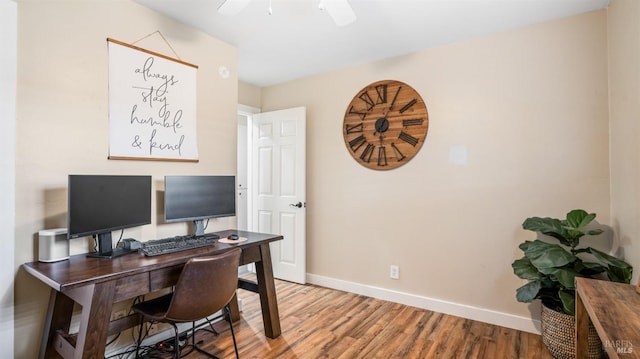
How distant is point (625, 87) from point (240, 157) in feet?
13.4

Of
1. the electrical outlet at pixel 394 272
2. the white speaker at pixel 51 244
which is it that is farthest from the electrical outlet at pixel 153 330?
the electrical outlet at pixel 394 272

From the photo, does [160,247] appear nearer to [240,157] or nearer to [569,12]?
[240,157]

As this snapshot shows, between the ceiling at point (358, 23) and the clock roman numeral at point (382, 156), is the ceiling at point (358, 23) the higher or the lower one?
the higher one

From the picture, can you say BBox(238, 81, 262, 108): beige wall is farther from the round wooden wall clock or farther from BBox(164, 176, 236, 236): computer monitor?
BBox(164, 176, 236, 236): computer monitor

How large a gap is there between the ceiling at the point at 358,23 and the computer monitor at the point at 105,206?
1282 mm

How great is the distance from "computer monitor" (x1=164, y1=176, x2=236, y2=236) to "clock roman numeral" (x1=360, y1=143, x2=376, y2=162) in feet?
4.52

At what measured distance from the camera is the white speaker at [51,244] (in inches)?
66.1

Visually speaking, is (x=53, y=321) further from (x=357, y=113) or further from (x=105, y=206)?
(x=357, y=113)

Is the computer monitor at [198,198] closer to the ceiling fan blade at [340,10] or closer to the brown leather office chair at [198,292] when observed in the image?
the brown leather office chair at [198,292]

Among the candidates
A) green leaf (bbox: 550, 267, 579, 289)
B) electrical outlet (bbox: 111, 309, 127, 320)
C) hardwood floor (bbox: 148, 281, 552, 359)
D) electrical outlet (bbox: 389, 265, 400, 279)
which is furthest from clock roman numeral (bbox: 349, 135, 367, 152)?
electrical outlet (bbox: 111, 309, 127, 320)

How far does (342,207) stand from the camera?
136 inches

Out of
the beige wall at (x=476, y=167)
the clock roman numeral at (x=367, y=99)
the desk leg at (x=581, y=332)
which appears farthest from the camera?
the clock roman numeral at (x=367, y=99)

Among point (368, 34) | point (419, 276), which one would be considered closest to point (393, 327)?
point (419, 276)

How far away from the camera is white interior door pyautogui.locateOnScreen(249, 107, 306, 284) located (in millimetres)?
3570
